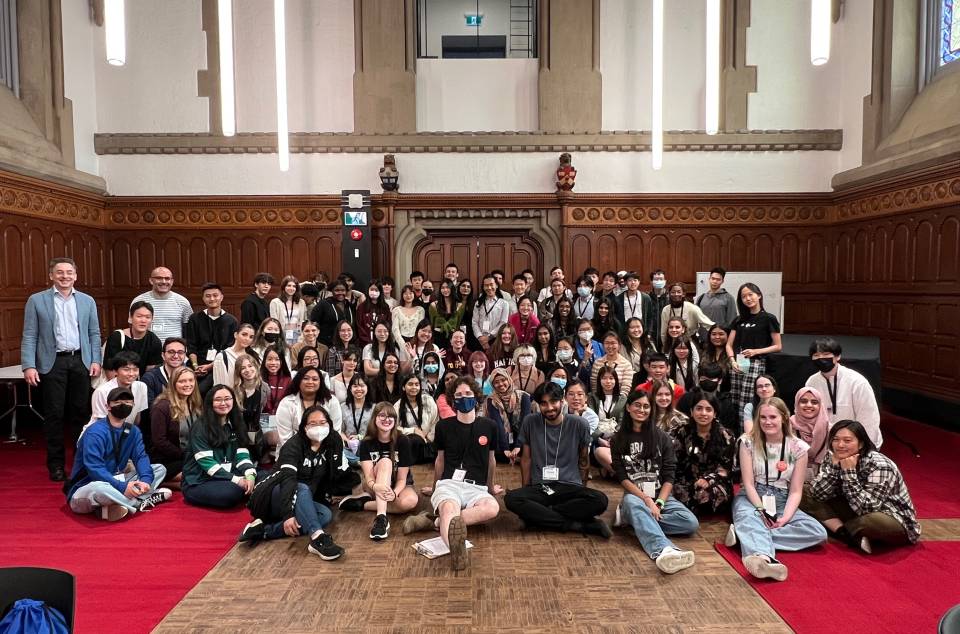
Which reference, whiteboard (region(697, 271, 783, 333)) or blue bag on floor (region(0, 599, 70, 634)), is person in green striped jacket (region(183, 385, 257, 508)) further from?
whiteboard (region(697, 271, 783, 333))

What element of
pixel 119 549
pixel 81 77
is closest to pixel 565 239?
pixel 119 549

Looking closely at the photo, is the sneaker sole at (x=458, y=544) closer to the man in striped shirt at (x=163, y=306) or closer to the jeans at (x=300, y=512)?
the jeans at (x=300, y=512)

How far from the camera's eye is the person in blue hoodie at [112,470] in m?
4.24

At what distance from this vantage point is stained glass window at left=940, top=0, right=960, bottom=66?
25.6ft

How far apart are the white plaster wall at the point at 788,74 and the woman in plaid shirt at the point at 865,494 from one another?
7374 mm

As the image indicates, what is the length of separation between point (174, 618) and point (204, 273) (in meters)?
7.80

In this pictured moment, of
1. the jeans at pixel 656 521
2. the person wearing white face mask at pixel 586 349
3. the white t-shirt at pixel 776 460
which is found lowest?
the jeans at pixel 656 521

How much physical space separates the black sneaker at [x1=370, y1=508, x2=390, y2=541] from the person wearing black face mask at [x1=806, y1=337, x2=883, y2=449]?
11.6 feet

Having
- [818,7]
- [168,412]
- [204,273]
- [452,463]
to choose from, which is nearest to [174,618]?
[452,463]

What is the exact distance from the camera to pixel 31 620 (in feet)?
6.13

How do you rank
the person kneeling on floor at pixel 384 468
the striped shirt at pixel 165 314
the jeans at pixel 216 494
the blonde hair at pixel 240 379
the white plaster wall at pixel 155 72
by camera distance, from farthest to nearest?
the white plaster wall at pixel 155 72 < the striped shirt at pixel 165 314 < the blonde hair at pixel 240 379 < the jeans at pixel 216 494 < the person kneeling on floor at pixel 384 468

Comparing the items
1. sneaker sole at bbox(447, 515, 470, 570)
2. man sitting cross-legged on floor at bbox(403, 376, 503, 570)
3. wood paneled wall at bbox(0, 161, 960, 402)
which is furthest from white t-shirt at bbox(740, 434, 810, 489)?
wood paneled wall at bbox(0, 161, 960, 402)

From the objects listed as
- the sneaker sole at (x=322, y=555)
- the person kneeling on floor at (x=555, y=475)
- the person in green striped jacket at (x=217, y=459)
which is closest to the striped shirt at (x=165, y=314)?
the person in green striped jacket at (x=217, y=459)

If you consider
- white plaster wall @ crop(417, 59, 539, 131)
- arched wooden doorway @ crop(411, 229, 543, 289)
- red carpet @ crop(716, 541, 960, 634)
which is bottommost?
red carpet @ crop(716, 541, 960, 634)
